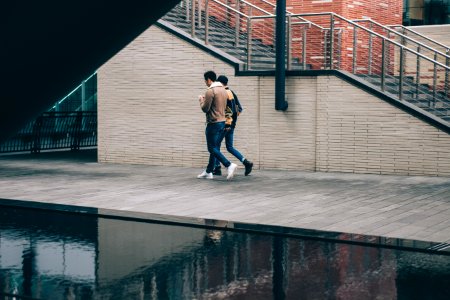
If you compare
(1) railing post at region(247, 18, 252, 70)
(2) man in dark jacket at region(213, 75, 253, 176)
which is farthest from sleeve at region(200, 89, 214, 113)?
(1) railing post at region(247, 18, 252, 70)

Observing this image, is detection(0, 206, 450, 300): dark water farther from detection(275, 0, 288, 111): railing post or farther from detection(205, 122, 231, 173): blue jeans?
detection(275, 0, 288, 111): railing post

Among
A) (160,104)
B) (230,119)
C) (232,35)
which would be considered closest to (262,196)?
(230,119)

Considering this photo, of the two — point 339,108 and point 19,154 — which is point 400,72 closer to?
point 339,108

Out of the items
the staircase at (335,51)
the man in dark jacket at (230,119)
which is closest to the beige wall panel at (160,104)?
the staircase at (335,51)

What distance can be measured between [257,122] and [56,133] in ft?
25.4

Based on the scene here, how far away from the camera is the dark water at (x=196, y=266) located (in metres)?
5.49

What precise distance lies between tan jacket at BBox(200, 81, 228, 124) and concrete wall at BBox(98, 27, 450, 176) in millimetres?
2206

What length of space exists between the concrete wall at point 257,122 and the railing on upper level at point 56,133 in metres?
3.45

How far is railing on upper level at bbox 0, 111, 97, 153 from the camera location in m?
19.8

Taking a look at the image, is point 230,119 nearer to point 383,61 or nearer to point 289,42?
point 289,42

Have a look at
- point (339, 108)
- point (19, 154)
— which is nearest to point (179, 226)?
point (339, 108)

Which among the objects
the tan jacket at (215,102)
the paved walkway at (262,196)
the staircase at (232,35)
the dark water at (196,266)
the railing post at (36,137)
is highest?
the staircase at (232,35)

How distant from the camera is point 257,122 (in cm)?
1534

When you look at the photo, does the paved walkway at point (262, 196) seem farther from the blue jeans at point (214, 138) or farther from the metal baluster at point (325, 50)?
the metal baluster at point (325, 50)
